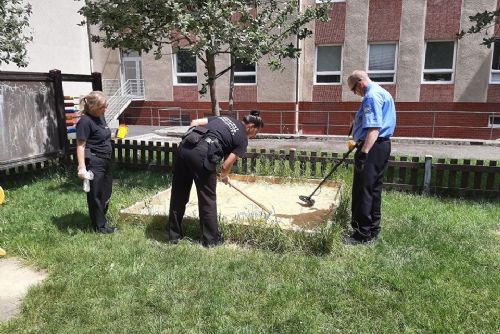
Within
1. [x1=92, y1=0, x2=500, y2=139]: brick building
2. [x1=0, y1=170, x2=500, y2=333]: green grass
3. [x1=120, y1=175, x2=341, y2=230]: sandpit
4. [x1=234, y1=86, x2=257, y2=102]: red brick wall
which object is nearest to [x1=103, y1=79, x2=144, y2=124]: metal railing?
[x1=92, y1=0, x2=500, y2=139]: brick building

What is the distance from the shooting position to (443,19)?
55.8ft

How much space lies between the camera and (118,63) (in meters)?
22.4

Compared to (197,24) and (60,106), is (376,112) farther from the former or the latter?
(60,106)

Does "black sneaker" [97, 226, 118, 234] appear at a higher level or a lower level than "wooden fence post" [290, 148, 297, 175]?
lower

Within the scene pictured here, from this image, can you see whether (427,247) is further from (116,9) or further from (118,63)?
(118,63)

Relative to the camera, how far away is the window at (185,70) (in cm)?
2036

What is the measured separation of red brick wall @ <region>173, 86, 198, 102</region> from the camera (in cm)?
2038

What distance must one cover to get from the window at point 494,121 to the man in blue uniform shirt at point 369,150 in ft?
48.9

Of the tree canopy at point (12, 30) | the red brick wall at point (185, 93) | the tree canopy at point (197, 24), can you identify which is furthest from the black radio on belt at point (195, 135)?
the red brick wall at point (185, 93)

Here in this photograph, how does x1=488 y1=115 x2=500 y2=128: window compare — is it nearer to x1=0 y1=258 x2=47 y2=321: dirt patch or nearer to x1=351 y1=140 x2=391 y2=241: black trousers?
x1=351 y1=140 x2=391 y2=241: black trousers

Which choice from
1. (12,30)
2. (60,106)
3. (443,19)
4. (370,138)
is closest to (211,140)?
(370,138)

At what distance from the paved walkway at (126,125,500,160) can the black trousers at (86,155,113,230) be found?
9.99 meters

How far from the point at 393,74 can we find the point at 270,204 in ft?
45.8

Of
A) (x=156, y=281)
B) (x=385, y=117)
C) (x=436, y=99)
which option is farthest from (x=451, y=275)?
(x=436, y=99)
